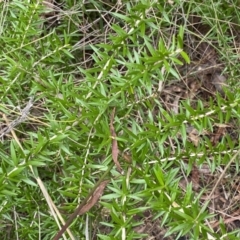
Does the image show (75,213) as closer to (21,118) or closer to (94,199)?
(94,199)

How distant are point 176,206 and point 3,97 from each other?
0.83m

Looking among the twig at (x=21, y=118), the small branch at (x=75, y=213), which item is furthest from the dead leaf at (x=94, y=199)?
the twig at (x=21, y=118)

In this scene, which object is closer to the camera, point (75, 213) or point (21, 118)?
point (75, 213)

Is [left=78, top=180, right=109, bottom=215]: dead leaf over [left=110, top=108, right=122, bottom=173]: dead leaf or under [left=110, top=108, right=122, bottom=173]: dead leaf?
under

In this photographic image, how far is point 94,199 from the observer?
1763mm

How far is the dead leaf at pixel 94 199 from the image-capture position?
1.75 meters

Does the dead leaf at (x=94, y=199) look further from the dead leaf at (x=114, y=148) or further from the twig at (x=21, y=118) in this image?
the twig at (x=21, y=118)

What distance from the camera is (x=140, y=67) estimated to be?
5.68ft

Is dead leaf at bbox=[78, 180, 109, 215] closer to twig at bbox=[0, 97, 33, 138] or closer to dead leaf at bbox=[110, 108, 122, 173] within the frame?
dead leaf at bbox=[110, 108, 122, 173]

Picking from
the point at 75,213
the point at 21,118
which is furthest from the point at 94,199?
the point at 21,118

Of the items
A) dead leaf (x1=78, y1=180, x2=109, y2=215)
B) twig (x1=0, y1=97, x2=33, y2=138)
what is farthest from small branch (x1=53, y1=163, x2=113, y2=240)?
twig (x1=0, y1=97, x2=33, y2=138)

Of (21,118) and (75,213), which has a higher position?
(21,118)

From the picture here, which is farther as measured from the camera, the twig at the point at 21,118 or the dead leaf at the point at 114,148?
the twig at the point at 21,118

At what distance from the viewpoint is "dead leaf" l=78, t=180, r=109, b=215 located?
1.75 meters
